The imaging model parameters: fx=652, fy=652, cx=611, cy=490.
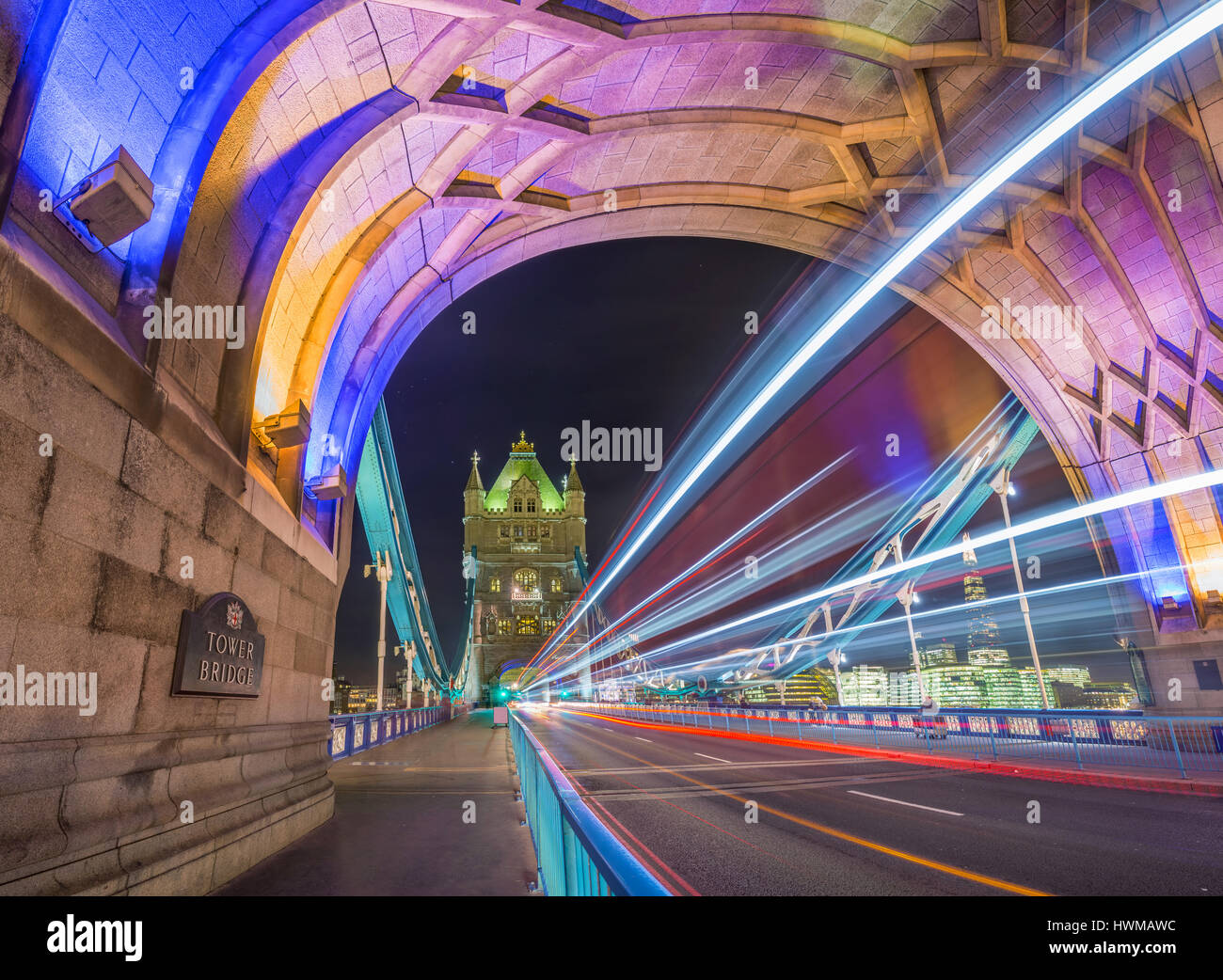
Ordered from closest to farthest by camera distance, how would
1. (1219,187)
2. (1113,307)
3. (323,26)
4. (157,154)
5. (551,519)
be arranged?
1. (157,154)
2. (323,26)
3. (1219,187)
4. (1113,307)
5. (551,519)

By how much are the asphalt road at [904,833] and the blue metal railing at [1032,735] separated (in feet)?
7.25

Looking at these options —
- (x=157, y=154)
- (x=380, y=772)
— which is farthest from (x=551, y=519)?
(x=157, y=154)

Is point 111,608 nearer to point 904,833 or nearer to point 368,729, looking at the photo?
point 904,833

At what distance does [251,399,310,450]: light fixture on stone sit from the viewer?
24.5 feet

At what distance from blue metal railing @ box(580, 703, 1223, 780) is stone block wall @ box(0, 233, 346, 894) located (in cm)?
1459

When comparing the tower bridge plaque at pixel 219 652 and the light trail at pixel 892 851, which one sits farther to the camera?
the light trail at pixel 892 851

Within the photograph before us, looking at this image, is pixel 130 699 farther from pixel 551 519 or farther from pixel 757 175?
pixel 551 519

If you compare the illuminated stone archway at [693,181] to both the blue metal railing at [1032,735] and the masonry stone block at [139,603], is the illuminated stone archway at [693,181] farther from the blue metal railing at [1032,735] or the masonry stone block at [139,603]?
the blue metal railing at [1032,735]

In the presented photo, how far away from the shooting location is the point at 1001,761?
1395cm

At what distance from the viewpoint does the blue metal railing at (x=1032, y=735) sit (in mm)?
12156

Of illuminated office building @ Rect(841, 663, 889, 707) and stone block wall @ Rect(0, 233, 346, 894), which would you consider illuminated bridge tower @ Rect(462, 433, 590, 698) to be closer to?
illuminated office building @ Rect(841, 663, 889, 707)

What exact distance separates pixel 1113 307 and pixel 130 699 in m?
20.1

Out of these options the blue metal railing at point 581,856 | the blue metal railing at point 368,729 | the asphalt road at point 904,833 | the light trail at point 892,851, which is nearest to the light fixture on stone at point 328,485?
the blue metal railing at point 581,856

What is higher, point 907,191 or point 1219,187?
point 907,191
